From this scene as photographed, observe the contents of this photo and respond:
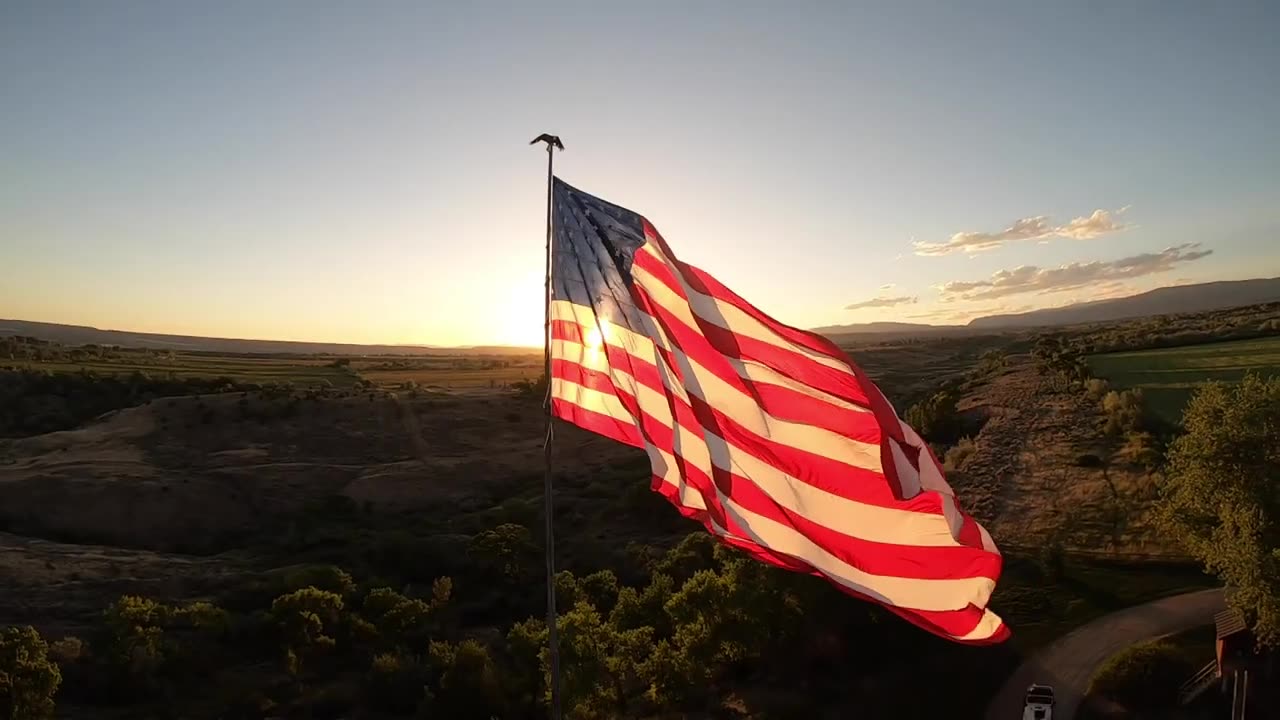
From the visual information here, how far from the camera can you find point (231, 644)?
34.3m

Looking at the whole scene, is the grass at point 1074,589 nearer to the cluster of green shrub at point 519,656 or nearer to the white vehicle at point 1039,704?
the cluster of green shrub at point 519,656

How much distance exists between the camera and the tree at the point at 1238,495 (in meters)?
21.3

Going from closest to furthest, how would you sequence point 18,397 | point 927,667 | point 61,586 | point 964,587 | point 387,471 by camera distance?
point 964,587 < point 927,667 < point 61,586 < point 387,471 < point 18,397

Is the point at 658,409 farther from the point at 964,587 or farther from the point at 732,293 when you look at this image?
the point at 964,587

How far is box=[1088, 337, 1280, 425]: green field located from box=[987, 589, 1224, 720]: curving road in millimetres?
23481

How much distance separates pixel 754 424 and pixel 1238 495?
2132 cm

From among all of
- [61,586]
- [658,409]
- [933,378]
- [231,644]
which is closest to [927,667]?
[658,409]

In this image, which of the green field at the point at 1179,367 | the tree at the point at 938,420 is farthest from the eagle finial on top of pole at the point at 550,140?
the tree at the point at 938,420

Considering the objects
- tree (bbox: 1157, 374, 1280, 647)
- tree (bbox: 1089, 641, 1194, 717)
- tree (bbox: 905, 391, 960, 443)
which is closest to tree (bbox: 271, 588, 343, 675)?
tree (bbox: 1089, 641, 1194, 717)

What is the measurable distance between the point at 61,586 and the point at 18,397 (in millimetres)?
55275

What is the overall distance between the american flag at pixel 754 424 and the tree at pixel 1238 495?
63.2 ft

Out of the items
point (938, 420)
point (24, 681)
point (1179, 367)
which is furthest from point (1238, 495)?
point (1179, 367)

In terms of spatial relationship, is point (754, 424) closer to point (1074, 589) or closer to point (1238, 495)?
point (1238, 495)

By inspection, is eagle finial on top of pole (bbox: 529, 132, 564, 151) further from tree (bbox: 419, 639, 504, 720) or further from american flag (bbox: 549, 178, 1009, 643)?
tree (bbox: 419, 639, 504, 720)
